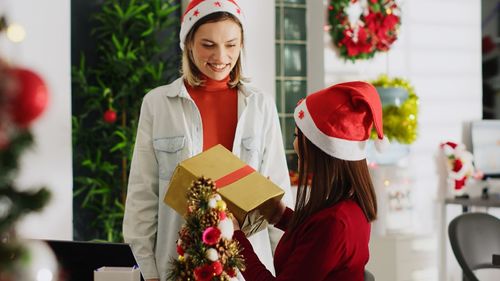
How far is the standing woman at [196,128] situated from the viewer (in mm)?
2080

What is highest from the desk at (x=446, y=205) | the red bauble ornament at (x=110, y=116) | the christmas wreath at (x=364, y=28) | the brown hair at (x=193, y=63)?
the christmas wreath at (x=364, y=28)

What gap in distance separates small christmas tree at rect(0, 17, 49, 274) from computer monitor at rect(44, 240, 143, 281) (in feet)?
3.19

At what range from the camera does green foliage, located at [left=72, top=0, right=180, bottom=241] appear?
15.2 feet

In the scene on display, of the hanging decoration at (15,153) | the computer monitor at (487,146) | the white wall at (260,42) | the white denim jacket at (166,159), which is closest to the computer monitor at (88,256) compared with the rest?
the white denim jacket at (166,159)

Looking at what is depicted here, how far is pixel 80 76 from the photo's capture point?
14.9 ft

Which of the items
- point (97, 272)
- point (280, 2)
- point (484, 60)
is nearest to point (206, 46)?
point (97, 272)

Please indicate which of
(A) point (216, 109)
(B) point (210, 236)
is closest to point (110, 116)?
(A) point (216, 109)

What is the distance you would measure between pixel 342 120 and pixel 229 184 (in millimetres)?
328

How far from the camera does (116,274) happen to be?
1267 millimetres

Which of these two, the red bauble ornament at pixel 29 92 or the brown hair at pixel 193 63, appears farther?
the brown hair at pixel 193 63

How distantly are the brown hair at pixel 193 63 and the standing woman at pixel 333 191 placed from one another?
54 cm

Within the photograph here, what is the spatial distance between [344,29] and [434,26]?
92 cm

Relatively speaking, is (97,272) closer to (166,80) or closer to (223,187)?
(223,187)

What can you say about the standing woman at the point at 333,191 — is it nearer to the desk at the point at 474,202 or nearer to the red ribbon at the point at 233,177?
the red ribbon at the point at 233,177
